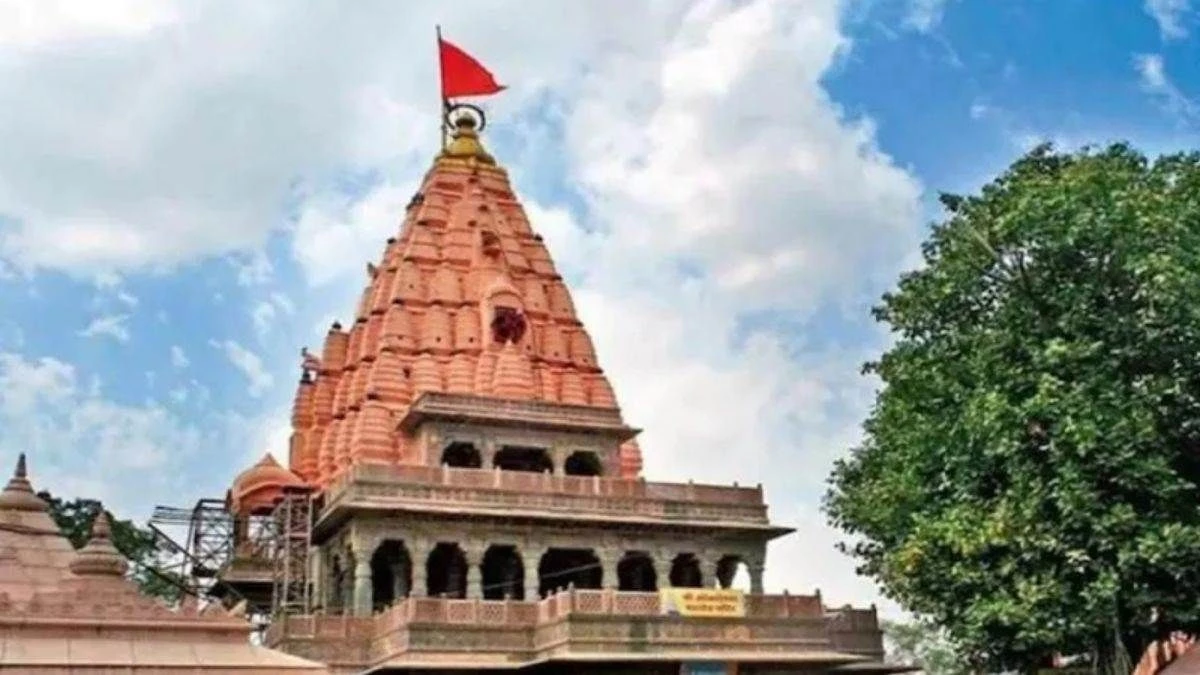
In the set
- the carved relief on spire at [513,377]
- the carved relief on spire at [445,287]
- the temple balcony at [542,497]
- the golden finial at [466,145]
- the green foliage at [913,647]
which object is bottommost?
the green foliage at [913,647]

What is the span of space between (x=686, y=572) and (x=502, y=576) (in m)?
5.06

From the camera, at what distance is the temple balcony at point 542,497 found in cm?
2853

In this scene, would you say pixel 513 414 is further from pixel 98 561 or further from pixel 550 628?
pixel 98 561

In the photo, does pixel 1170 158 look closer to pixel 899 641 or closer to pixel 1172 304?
pixel 1172 304

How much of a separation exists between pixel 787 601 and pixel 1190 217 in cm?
1156

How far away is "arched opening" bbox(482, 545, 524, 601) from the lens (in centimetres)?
3225

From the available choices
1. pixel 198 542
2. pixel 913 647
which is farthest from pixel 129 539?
pixel 913 647

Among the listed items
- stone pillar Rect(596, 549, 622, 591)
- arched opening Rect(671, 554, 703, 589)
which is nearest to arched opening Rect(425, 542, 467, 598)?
stone pillar Rect(596, 549, 622, 591)

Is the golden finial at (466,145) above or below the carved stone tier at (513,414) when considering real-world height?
above

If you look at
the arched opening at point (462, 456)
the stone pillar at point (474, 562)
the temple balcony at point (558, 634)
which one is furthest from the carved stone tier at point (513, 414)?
the temple balcony at point (558, 634)

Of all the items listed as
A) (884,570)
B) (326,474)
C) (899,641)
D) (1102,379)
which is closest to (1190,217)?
(1102,379)

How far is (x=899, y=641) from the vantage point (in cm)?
6284

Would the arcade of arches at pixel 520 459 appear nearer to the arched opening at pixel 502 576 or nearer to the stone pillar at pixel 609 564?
the arched opening at pixel 502 576

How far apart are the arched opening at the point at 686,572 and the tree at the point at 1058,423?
11022mm
